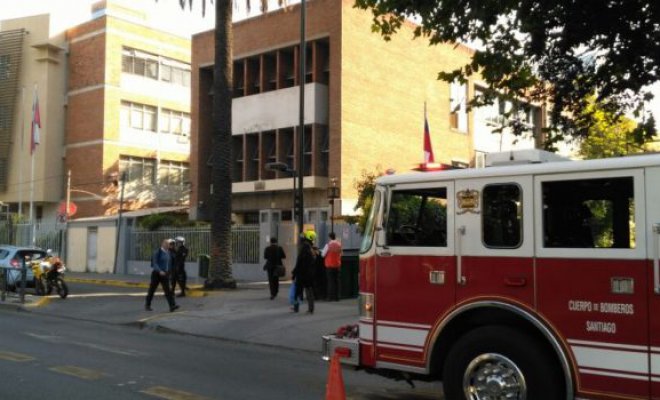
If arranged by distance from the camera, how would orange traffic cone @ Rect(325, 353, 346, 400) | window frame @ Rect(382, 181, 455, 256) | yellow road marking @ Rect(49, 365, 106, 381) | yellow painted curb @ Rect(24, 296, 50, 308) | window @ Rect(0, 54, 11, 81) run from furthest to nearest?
window @ Rect(0, 54, 11, 81)
yellow painted curb @ Rect(24, 296, 50, 308)
yellow road marking @ Rect(49, 365, 106, 381)
window frame @ Rect(382, 181, 455, 256)
orange traffic cone @ Rect(325, 353, 346, 400)

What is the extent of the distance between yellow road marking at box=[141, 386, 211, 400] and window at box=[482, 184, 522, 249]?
3.55 meters

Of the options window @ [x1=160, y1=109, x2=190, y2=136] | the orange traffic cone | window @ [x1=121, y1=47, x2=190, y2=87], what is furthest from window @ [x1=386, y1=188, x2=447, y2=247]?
window @ [x1=160, y1=109, x2=190, y2=136]

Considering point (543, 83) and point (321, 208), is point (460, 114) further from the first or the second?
point (543, 83)

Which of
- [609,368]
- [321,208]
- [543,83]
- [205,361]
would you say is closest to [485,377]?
[609,368]

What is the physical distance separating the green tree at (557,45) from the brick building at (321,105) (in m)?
15.4

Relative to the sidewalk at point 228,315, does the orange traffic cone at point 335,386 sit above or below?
above

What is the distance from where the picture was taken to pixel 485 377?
18.9 ft

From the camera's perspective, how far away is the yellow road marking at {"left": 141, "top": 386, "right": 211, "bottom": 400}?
706 cm

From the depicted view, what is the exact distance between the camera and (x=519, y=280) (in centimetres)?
566

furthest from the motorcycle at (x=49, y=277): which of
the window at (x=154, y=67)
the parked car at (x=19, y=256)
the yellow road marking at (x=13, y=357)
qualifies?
the window at (x=154, y=67)

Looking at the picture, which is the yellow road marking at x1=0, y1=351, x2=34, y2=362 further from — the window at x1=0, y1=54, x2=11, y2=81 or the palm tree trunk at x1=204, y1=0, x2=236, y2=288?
the window at x1=0, y1=54, x2=11, y2=81

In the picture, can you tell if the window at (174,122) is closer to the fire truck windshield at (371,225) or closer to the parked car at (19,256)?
the parked car at (19,256)

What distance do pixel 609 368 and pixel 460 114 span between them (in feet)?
102

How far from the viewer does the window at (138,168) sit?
151ft
